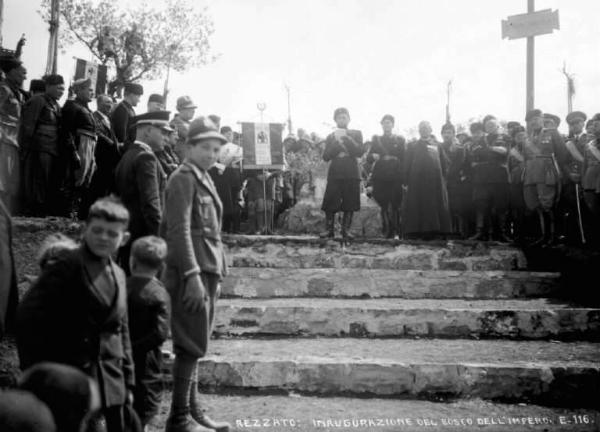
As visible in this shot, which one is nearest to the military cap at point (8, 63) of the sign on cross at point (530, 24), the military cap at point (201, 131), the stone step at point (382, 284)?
the stone step at point (382, 284)

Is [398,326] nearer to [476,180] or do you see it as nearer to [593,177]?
[593,177]

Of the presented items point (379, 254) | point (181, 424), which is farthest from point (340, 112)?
point (181, 424)

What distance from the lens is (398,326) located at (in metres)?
4.78

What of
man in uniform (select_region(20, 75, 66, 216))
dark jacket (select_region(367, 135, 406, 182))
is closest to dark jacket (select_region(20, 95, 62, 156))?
man in uniform (select_region(20, 75, 66, 216))

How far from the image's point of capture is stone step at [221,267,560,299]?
5.64 meters

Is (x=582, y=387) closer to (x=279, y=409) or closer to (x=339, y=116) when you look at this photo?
(x=279, y=409)

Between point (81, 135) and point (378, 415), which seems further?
point (81, 135)

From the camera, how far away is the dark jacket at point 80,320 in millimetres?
2057

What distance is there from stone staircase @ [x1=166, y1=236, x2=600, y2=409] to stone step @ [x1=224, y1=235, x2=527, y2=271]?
12 millimetres

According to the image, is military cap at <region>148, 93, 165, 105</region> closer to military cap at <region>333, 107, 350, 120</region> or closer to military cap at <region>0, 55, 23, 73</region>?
military cap at <region>0, 55, 23, 73</region>

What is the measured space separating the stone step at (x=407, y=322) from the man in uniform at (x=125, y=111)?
2823 mm

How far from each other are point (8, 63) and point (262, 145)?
3712 mm

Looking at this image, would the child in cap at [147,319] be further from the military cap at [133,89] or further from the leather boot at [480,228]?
the leather boot at [480,228]

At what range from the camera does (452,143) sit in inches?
328
